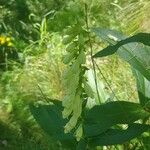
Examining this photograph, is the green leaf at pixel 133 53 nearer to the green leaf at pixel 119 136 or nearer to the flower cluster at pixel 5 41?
the green leaf at pixel 119 136

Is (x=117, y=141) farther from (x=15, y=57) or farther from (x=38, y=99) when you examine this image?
(x=15, y=57)

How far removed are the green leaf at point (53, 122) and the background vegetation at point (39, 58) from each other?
68.7 inches

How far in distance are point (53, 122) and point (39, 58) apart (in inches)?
120

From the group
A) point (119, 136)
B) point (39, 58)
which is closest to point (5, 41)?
point (39, 58)

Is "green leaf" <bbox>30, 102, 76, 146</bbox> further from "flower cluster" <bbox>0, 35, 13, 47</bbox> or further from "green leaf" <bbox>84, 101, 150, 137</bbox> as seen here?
"flower cluster" <bbox>0, 35, 13, 47</bbox>

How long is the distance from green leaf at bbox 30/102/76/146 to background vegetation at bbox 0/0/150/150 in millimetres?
1746

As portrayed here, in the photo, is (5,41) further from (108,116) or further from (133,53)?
(108,116)

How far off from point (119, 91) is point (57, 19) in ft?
5.04

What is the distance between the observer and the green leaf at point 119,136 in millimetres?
1538

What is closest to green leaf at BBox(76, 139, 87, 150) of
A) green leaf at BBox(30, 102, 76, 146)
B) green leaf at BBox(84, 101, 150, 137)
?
green leaf at BBox(84, 101, 150, 137)

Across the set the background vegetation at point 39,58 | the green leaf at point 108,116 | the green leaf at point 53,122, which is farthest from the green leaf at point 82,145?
the background vegetation at point 39,58

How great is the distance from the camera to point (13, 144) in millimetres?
3879

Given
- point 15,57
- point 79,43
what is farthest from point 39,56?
point 79,43

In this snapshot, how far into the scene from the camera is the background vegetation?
13.0 feet
